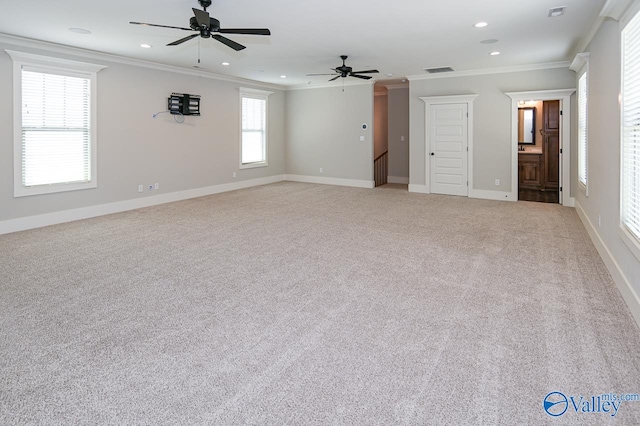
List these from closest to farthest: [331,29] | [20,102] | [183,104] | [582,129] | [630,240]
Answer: [630,240] → [331,29] → [20,102] → [582,129] → [183,104]

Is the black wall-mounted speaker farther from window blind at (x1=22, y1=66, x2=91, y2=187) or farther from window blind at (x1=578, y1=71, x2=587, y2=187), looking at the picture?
window blind at (x1=578, y1=71, x2=587, y2=187)

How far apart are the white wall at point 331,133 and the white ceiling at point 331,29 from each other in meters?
2.42

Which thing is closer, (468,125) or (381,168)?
(468,125)

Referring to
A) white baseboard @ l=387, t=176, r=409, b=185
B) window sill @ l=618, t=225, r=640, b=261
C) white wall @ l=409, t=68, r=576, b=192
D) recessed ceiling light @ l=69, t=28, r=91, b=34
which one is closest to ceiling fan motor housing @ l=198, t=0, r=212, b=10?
recessed ceiling light @ l=69, t=28, r=91, b=34

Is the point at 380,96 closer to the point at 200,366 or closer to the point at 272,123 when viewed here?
the point at 272,123

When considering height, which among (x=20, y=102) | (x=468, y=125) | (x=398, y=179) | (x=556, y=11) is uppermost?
(x=556, y=11)

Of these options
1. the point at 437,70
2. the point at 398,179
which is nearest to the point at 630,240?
the point at 437,70

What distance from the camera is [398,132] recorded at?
1103 centimetres

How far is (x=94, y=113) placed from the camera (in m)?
6.49

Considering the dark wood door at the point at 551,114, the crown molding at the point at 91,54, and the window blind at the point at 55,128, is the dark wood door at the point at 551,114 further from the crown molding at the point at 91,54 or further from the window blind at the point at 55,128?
the window blind at the point at 55,128

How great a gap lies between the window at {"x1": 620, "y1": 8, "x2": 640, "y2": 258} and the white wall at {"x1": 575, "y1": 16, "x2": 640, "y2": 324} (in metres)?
0.17

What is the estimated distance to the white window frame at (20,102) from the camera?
5.54 meters

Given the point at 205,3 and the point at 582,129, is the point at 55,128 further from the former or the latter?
the point at 582,129

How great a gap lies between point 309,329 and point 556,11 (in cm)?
442
